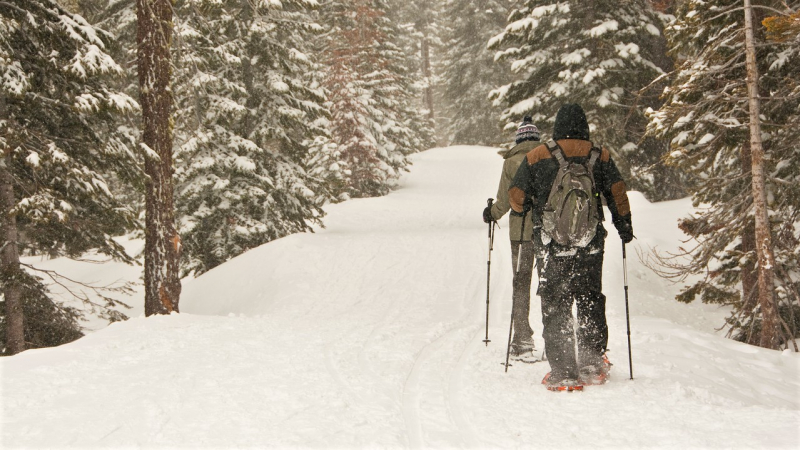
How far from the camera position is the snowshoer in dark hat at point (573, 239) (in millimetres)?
4531

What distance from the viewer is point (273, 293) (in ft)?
34.7

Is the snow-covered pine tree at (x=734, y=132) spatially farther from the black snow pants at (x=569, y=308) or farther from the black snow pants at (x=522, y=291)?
the black snow pants at (x=569, y=308)

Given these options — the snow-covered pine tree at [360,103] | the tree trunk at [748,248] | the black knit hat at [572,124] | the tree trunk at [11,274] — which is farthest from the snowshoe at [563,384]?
the snow-covered pine tree at [360,103]

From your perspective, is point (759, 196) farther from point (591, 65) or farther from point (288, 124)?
point (288, 124)

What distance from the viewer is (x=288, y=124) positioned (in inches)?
571

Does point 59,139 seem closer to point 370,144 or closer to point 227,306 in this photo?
point 227,306

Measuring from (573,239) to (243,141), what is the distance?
34.7 ft

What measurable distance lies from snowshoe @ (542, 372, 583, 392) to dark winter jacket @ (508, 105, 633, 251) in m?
1.17

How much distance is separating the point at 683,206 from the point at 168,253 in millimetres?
13388

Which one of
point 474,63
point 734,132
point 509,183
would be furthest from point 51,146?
point 474,63

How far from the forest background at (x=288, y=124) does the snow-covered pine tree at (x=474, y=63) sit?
1231 cm

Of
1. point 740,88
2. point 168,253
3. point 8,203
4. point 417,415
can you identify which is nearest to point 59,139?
point 8,203

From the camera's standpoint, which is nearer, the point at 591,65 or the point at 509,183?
the point at 509,183

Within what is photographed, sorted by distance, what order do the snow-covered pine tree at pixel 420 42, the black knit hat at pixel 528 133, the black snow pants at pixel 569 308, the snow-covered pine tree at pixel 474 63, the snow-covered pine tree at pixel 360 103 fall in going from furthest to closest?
1. the snow-covered pine tree at pixel 420 42
2. the snow-covered pine tree at pixel 474 63
3. the snow-covered pine tree at pixel 360 103
4. the black knit hat at pixel 528 133
5. the black snow pants at pixel 569 308
